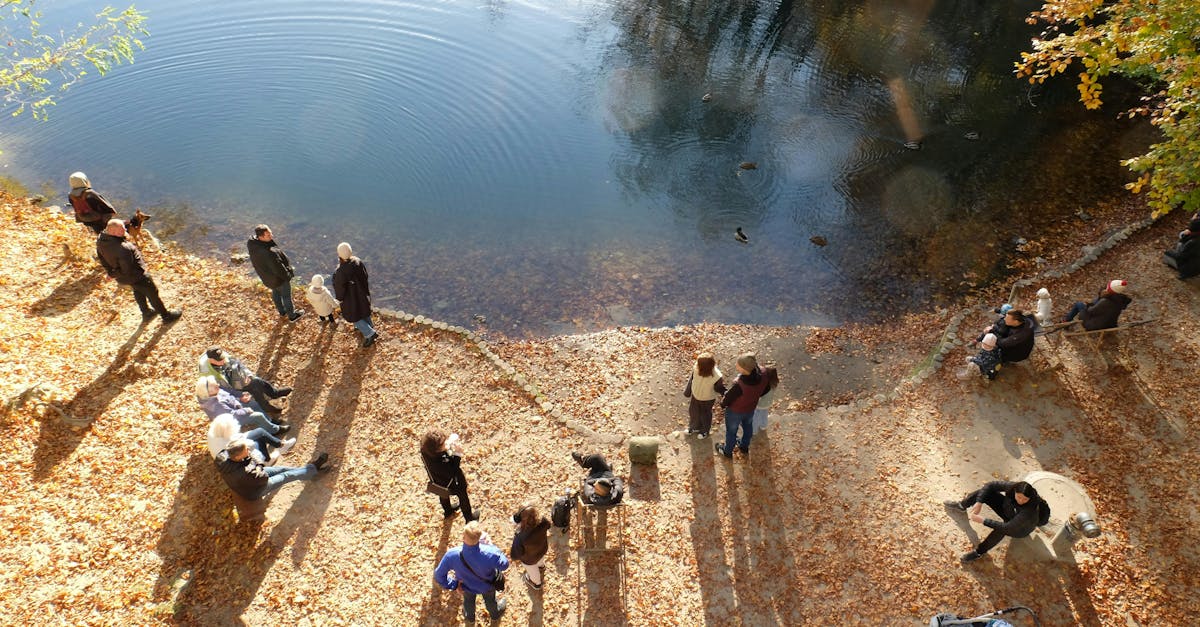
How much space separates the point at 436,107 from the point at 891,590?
20.1 metres

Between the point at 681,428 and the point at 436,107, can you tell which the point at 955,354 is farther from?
the point at 436,107

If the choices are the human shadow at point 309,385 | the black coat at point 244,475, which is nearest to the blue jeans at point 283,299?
the human shadow at point 309,385

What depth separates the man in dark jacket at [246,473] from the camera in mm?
7363

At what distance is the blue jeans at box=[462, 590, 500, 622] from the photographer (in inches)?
280

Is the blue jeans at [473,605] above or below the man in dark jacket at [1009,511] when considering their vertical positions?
below

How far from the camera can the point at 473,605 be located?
7219 mm

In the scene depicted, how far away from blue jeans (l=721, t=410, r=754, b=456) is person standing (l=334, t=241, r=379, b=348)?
6837 millimetres

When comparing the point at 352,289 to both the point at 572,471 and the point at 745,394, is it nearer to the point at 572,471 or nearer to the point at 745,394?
the point at 572,471

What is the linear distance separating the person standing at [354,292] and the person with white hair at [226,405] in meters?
2.31

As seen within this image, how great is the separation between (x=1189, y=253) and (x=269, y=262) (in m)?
18.1

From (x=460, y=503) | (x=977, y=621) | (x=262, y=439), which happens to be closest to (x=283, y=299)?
(x=262, y=439)

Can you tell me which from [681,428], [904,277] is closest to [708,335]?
[681,428]

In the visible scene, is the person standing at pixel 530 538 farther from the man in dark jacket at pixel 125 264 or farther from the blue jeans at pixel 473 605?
the man in dark jacket at pixel 125 264

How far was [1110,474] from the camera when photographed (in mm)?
9016
